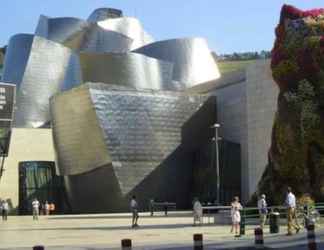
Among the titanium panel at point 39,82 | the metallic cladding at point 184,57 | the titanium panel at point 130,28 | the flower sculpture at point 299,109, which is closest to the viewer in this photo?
the flower sculpture at point 299,109

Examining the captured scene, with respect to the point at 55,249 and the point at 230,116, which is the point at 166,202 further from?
the point at 55,249

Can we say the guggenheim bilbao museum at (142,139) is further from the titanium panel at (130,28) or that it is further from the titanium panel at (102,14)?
the titanium panel at (102,14)

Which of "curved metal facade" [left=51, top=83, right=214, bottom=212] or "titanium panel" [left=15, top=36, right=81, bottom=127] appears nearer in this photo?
"curved metal facade" [left=51, top=83, right=214, bottom=212]

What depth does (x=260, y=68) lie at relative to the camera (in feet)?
177

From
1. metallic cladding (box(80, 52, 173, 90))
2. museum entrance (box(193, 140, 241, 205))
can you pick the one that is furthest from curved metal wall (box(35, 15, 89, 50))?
museum entrance (box(193, 140, 241, 205))

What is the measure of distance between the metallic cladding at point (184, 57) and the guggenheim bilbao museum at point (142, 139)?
0.80 ft

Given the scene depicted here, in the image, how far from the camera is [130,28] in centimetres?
8912

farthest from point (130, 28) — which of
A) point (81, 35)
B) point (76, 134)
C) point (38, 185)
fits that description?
point (76, 134)

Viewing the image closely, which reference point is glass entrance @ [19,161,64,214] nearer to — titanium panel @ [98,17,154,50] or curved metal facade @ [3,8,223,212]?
curved metal facade @ [3,8,223,212]

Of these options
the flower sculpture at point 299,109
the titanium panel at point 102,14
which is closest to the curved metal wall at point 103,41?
the titanium panel at point 102,14

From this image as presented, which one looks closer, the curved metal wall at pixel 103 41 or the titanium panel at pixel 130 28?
the curved metal wall at pixel 103 41

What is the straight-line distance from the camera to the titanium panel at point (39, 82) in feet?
253

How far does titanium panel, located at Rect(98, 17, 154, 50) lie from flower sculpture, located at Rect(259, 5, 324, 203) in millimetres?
58060

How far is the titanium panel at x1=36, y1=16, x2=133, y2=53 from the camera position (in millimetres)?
83875
